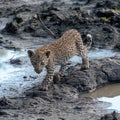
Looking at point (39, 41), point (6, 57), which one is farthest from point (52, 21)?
point (6, 57)

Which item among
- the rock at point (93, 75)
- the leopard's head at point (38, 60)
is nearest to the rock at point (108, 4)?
the rock at point (93, 75)

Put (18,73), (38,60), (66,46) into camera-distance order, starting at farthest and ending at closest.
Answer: (18,73)
(66,46)
(38,60)

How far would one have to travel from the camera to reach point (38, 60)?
10578 mm

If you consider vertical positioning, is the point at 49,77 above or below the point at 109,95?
above

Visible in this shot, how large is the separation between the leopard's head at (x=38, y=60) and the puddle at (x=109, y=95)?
1110 mm

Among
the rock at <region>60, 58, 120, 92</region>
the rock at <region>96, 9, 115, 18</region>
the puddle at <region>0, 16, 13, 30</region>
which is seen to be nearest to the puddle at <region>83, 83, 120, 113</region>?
the rock at <region>60, 58, 120, 92</region>

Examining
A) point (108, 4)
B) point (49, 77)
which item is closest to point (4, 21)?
point (108, 4)

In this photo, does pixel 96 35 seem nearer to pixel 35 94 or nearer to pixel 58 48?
pixel 58 48

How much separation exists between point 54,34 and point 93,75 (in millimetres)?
4143

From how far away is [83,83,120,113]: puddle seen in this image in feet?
34.3

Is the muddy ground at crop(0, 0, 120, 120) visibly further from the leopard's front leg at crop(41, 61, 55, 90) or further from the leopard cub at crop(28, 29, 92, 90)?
the leopard cub at crop(28, 29, 92, 90)

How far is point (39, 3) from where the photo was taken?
63.8ft

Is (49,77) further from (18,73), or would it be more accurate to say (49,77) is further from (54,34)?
(54,34)

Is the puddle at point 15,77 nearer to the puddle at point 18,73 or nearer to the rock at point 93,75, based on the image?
the puddle at point 18,73
